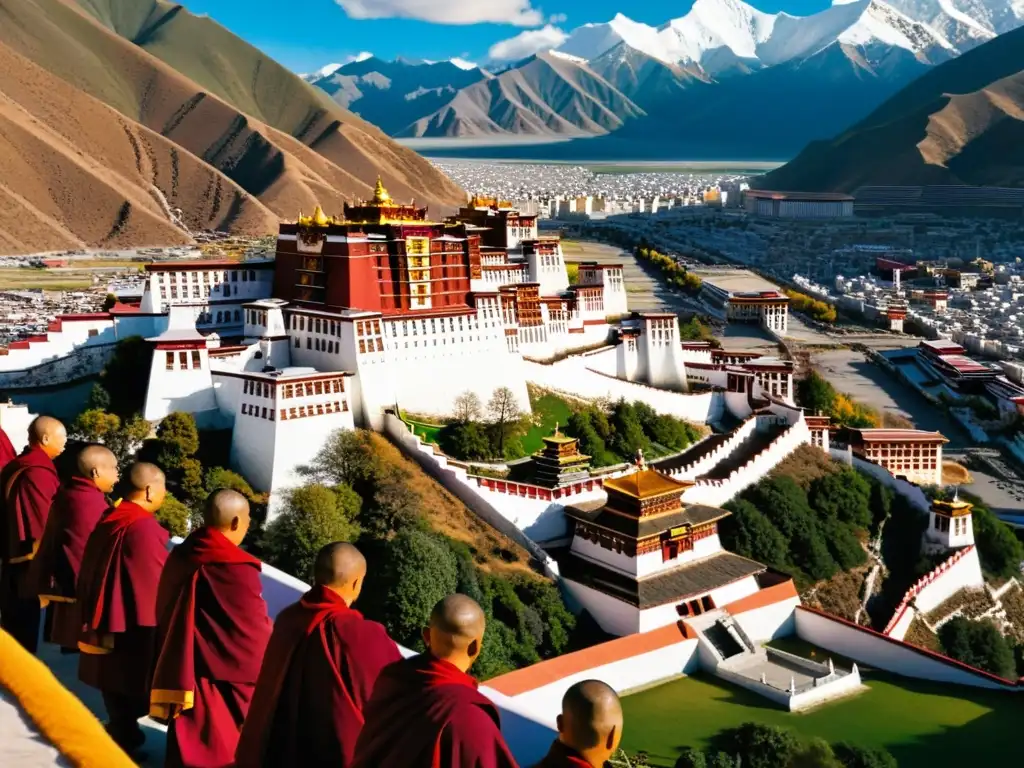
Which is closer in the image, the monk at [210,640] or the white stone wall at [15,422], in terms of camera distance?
the monk at [210,640]

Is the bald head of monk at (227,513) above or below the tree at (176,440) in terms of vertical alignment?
above

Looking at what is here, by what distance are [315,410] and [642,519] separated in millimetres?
7477

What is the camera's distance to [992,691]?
20078mm

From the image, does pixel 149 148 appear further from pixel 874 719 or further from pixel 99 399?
pixel 874 719

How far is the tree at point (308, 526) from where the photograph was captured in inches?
802

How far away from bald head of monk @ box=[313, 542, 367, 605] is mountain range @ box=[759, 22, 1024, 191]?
126 m

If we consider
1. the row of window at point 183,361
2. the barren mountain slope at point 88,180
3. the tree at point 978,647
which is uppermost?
the barren mountain slope at point 88,180

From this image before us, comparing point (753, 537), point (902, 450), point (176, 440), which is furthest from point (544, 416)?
point (902, 450)

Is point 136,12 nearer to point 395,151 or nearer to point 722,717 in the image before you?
point 395,151

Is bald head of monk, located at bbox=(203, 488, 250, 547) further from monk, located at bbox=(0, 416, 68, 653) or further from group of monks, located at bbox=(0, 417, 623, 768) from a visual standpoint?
monk, located at bbox=(0, 416, 68, 653)

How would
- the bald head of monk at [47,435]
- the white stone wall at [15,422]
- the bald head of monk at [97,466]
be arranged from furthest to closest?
the white stone wall at [15,422] → the bald head of monk at [47,435] → the bald head of monk at [97,466]

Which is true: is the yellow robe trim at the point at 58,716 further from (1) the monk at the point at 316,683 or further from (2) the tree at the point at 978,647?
Result: (2) the tree at the point at 978,647

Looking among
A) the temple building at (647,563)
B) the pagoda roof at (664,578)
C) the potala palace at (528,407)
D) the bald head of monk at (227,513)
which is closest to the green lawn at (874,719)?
the potala palace at (528,407)

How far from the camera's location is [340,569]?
4.87 meters
